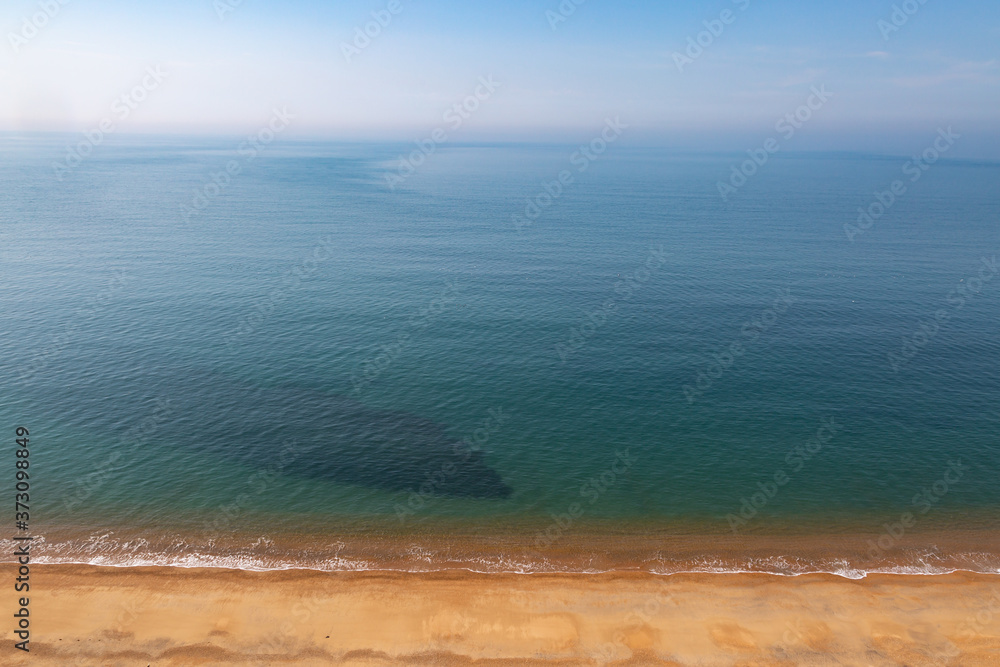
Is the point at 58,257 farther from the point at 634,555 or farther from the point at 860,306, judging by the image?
the point at 860,306

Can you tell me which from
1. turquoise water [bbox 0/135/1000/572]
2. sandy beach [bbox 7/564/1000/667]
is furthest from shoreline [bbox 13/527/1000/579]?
turquoise water [bbox 0/135/1000/572]

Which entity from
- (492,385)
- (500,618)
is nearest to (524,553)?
(500,618)

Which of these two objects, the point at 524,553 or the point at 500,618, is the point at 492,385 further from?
the point at 500,618

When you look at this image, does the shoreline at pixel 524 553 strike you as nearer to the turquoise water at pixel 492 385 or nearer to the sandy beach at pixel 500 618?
the sandy beach at pixel 500 618

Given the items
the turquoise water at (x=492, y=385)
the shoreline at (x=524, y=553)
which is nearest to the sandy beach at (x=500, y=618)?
the shoreline at (x=524, y=553)

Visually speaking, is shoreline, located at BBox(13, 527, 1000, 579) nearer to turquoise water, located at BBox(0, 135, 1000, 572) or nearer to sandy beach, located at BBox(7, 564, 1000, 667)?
sandy beach, located at BBox(7, 564, 1000, 667)

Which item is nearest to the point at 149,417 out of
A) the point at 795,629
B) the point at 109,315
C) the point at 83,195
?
the point at 109,315
